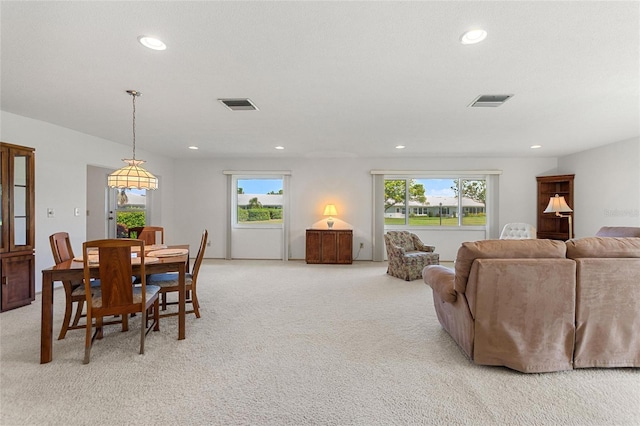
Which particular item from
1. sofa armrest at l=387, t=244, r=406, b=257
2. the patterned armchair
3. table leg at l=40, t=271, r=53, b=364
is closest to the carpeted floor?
table leg at l=40, t=271, r=53, b=364

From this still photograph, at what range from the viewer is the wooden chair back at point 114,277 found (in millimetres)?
2328

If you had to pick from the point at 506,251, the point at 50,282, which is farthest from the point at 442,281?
the point at 50,282

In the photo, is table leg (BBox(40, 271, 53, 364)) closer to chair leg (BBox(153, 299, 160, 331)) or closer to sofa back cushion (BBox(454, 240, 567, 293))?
chair leg (BBox(153, 299, 160, 331))

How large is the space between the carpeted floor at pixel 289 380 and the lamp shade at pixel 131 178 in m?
1.44

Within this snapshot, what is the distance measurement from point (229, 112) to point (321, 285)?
110 inches

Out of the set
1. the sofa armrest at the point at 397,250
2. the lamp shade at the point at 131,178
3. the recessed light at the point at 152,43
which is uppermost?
the recessed light at the point at 152,43

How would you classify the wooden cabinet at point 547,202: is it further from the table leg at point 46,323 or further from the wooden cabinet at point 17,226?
the wooden cabinet at point 17,226

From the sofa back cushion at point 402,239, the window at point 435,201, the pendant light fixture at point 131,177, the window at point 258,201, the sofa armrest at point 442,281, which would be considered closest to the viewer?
the sofa armrest at point 442,281

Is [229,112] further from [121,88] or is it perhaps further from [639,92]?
[639,92]

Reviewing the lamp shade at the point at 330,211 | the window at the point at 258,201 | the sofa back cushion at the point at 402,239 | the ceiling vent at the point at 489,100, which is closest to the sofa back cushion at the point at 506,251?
the ceiling vent at the point at 489,100

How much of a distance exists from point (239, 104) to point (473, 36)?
235 cm

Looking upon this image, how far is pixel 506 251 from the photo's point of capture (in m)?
2.25

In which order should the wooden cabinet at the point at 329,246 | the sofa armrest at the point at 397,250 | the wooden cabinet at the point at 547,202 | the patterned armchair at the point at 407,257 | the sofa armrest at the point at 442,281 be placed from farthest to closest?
the wooden cabinet at the point at 329,246, the wooden cabinet at the point at 547,202, the sofa armrest at the point at 397,250, the patterned armchair at the point at 407,257, the sofa armrest at the point at 442,281

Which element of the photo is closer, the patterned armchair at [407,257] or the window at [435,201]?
the patterned armchair at [407,257]
